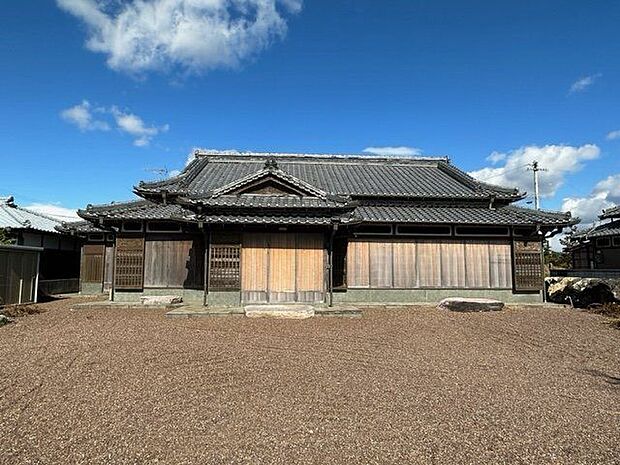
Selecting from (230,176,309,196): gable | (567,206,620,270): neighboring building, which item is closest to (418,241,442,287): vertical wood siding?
(230,176,309,196): gable

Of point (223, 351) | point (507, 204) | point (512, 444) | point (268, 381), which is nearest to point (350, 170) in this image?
point (507, 204)

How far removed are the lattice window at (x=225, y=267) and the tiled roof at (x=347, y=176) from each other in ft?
7.17

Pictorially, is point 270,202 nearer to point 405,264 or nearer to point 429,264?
point 405,264

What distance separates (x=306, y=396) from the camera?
18.1 feet

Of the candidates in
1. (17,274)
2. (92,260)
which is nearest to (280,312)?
(17,274)

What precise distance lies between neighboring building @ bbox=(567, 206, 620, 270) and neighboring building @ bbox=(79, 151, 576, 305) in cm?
706

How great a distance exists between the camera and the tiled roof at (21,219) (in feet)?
72.4

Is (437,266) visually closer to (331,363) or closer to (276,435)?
(331,363)

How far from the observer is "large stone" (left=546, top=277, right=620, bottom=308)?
49.6ft

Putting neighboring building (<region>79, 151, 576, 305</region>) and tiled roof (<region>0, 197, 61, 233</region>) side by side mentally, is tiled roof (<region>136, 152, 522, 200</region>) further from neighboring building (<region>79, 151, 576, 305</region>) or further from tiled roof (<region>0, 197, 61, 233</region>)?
tiled roof (<region>0, 197, 61, 233</region>)

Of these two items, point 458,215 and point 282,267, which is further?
point 458,215

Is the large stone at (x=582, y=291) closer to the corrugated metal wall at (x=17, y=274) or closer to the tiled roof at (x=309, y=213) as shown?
the tiled roof at (x=309, y=213)

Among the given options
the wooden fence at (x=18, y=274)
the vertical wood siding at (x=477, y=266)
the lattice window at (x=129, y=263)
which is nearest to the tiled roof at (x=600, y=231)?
the vertical wood siding at (x=477, y=266)

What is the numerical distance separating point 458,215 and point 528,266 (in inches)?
138
